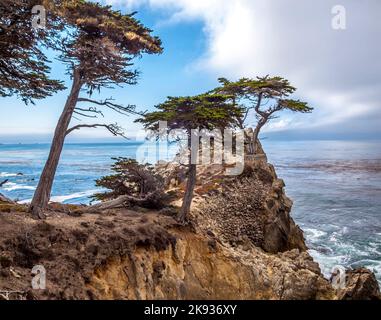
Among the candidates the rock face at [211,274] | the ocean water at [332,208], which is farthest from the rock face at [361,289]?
the ocean water at [332,208]

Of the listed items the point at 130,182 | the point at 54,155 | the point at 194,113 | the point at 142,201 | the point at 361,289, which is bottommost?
the point at 361,289

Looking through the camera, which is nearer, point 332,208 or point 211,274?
point 211,274

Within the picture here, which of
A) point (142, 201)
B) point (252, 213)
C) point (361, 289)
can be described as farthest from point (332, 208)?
point (142, 201)

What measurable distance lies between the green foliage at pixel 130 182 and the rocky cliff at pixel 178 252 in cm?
223

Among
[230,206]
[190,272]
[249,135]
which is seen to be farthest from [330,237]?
[190,272]

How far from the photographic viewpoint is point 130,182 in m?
16.1

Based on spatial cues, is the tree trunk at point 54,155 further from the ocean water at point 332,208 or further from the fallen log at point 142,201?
the ocean water at point 332,208

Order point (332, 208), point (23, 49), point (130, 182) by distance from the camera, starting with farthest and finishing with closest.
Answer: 1. point (332, 208)
2. point (130, 182)
3. point (23, 49)

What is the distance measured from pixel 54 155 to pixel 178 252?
227 inches

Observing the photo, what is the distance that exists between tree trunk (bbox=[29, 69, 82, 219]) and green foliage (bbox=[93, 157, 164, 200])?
15.8 ft

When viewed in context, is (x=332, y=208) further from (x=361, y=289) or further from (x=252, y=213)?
(x=361, y=289)

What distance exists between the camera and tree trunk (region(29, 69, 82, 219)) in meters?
10.3

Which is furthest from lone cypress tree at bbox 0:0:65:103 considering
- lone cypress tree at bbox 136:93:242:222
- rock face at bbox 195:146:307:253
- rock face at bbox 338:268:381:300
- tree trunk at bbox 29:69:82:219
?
rock face at bbox 338:268:381:300
